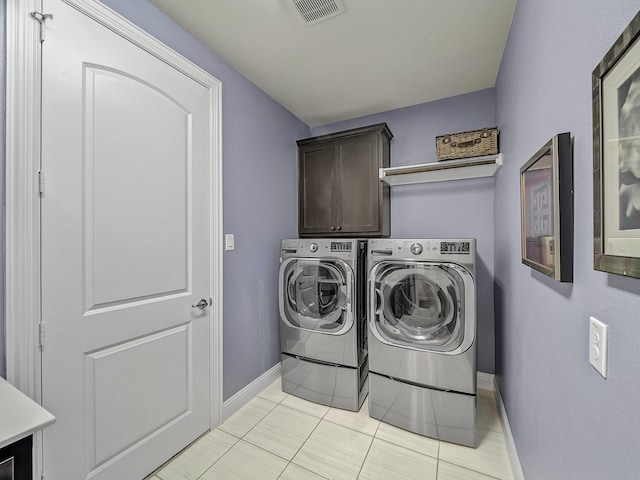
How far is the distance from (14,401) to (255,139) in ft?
6.71

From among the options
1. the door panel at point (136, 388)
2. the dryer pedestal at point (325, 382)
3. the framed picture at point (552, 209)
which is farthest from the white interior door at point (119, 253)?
the framed picture at point (552, 209)

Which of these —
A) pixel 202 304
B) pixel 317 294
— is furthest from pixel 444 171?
pixel 202 304

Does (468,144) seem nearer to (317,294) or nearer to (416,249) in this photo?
(416,249)

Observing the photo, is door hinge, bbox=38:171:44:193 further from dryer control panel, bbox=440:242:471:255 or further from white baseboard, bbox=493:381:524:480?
white baseboard, bbox=493:381:524:480

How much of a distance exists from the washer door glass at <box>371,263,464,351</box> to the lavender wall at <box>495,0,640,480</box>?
1.04 feet

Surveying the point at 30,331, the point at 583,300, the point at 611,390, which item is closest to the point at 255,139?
the point at 30,331

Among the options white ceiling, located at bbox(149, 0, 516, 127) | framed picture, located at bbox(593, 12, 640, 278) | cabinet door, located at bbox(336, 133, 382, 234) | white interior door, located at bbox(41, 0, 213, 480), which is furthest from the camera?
cabinet door, located at bbox(336, 133, 382, 234)

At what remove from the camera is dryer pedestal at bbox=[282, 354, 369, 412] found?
2.12 metres

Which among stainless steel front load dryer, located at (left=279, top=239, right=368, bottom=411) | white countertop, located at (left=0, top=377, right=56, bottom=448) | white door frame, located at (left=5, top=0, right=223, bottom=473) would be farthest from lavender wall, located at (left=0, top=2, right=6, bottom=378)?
stainless steel front load dryer, located at (left=279, top=239, right=368, bottom=411)

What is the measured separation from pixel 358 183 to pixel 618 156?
2132mm

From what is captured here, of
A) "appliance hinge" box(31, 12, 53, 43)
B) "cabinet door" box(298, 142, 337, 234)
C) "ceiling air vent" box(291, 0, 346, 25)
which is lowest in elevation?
"cabinet door" box(298, 142, 337, 234)

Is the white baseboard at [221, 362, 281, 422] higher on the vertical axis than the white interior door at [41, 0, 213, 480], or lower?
lower

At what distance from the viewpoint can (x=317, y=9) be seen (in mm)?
1555

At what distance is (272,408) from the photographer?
216cm
